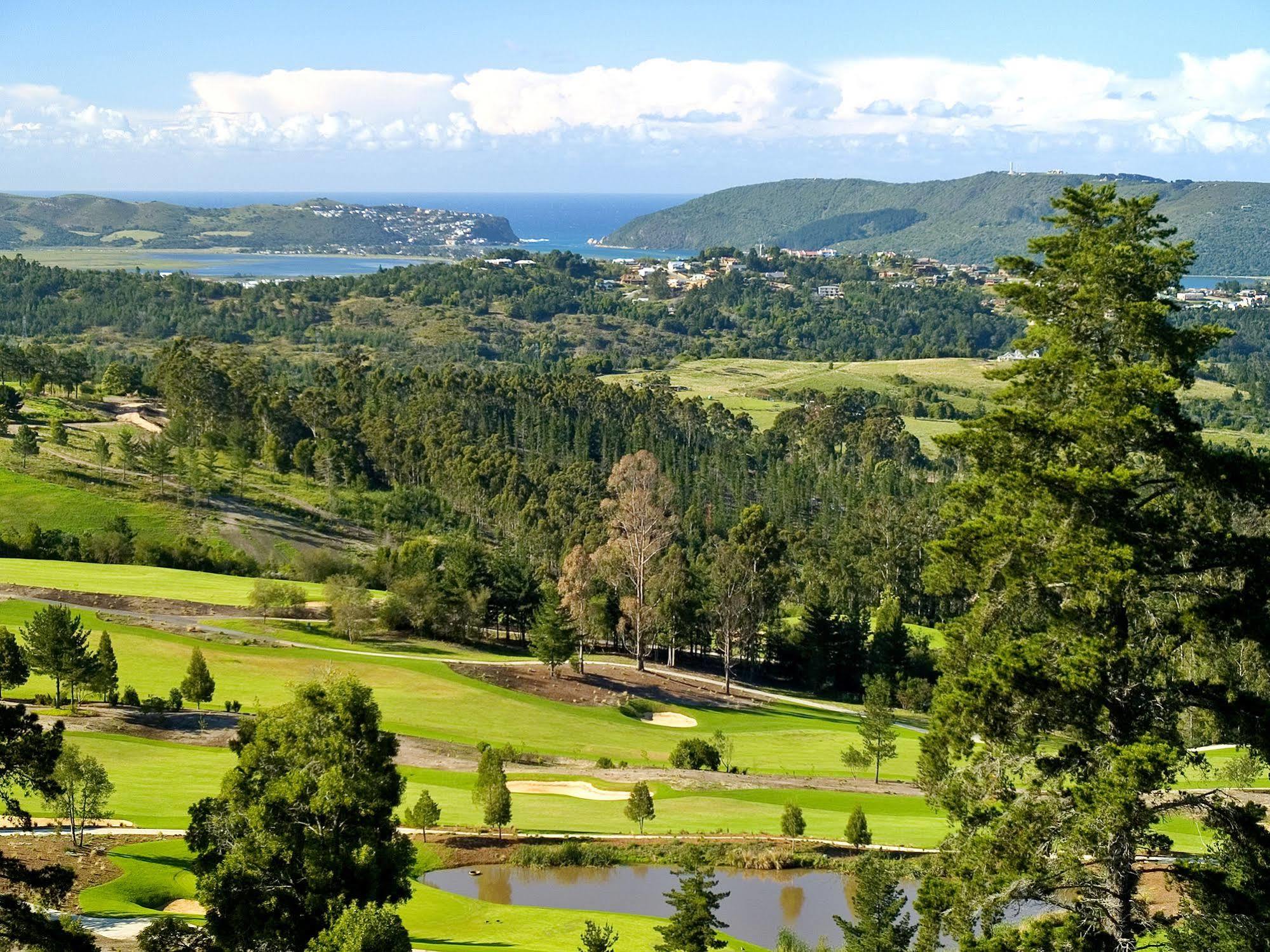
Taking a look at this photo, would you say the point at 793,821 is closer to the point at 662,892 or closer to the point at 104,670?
the point at 662,892

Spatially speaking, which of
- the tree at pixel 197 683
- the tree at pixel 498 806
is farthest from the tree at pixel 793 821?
the tree at pixel 197 683

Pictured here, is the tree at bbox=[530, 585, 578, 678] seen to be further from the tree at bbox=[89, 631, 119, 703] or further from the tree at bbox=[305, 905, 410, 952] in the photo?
the tree at bbox=[305, 905, 410, 952]

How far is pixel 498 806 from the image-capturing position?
4041 cm

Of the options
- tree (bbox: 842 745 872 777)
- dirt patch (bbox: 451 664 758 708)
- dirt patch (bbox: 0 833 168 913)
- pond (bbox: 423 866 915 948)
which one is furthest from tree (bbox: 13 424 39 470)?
tree (bbox: 842 745 872 777)

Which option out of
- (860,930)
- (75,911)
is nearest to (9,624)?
(75,911)

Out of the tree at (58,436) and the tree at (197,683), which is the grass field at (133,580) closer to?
the tree at (197,683)

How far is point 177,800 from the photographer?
41.8 meters

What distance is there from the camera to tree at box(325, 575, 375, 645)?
72.2m

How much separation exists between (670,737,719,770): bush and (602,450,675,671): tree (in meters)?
18.1

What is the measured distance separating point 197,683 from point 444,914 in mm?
25326

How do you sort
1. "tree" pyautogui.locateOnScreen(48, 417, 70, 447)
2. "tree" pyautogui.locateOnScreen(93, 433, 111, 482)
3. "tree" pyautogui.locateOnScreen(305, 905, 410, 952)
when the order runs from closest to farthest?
"tree" pyautogui.locateOnScreen(305, 905, 410, 952)
"tree" pyautogui.locateOnScreen(93, 433, 111, 482)
"tree" pyautogui.locateOnScreen(48, 417, 70, 447)

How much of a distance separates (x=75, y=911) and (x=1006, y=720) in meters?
23.6

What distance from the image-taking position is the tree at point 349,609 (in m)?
72.2

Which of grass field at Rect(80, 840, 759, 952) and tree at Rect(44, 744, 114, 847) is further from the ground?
tree at Rect(44, 744, 114, 847)
